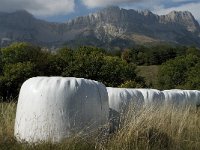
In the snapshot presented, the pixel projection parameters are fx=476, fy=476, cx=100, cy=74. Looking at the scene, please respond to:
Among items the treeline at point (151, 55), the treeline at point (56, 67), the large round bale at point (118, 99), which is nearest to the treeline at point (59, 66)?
the treeline at point (56, 67)

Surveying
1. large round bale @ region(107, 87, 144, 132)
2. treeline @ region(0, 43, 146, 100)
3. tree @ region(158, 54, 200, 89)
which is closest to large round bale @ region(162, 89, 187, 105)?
large round bale @ region(107, 87, 144, 132)

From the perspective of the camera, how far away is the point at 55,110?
334 inches

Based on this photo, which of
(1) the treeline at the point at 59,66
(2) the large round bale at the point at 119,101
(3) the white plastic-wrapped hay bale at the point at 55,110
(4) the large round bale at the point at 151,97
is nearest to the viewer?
(3) the white plastic-wrapped hay bale at the point at 55,110

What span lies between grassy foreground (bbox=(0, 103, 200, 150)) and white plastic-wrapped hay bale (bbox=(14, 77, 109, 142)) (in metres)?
0.30

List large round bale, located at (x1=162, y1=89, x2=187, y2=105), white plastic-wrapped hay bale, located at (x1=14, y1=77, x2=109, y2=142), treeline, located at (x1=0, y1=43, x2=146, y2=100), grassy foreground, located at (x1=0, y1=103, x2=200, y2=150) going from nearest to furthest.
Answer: grassy foreground, located at (x1=0, y1=103, x2=200, y2=150)
white plastic-wrapped hay bale, located at (x1=14, y1=77, x2=109, y2=142)
large round bale, located at (x1=162, y1=89, x2=187, y2=105)
treeline, located at (x1=0, y1=43, x2=146, y2=100)

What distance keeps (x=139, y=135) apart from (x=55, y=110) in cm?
168

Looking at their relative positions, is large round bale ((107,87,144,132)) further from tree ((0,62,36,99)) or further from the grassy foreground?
tree ((0,62,36,99))

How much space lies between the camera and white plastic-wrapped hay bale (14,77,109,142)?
27.7 ft

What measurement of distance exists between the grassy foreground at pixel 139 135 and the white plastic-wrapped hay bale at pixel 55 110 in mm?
299

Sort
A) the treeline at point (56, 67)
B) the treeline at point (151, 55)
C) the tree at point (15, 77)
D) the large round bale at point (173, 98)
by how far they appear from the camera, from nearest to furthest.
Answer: the large round bale at point (173, 98) < the tree at point (15, 77) < the treeline at point (56, 67) < the treeline at point (151, 55)

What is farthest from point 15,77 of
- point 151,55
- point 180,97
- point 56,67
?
point 151,55

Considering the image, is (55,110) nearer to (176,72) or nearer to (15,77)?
(15,77)

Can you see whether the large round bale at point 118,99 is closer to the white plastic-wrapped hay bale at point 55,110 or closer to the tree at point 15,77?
the white plastic-wrapped hay bale at point 55,110

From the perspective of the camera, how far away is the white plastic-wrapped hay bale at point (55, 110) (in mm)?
8445
